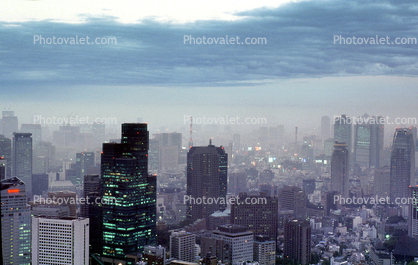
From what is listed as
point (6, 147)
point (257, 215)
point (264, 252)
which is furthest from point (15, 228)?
point (6, 147)

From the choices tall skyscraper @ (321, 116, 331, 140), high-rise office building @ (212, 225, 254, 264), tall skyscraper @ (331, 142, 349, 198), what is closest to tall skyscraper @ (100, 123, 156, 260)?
high-rise office building @ (212, 225, 254, 264)

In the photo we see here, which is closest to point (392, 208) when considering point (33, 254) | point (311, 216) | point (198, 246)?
point (311, 216)

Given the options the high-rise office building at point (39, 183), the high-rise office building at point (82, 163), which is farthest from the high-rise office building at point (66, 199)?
the high-rise office building at point (82, 163)

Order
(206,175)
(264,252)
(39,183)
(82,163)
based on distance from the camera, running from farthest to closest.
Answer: (82,163) → (39,183) → (206,175) → (264,252)

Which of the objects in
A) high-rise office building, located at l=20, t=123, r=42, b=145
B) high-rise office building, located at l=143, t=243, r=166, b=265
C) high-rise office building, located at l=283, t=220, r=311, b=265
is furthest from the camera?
high-rise office building, located at l=20, t=123, r=42, b=145

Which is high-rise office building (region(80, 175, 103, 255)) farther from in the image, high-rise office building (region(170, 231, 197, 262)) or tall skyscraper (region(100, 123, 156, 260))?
high-rise office building (region(170, 231, 197, 262))

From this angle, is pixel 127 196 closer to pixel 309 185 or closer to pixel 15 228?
pixel 15 228
